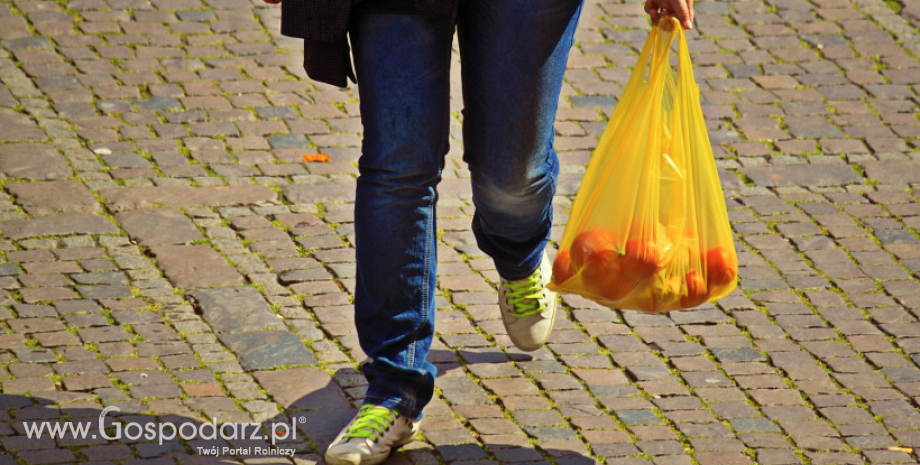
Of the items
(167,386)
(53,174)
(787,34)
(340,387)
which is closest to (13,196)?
(53,174)

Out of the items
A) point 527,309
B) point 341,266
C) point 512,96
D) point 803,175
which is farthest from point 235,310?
point 803,175

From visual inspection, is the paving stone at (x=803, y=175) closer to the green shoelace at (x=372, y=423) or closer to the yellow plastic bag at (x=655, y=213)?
the yellow plastic bag at (x=655, y=213)

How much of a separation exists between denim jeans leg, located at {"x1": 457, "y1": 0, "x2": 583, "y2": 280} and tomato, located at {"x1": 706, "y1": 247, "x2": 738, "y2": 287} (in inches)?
19.7

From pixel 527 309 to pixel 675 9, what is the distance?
101 cm

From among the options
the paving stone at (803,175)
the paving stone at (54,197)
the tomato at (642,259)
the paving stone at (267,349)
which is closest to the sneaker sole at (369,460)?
the paving stone at (267,349)

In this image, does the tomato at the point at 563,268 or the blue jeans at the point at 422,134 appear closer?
the blue jeans at the point at 422,134

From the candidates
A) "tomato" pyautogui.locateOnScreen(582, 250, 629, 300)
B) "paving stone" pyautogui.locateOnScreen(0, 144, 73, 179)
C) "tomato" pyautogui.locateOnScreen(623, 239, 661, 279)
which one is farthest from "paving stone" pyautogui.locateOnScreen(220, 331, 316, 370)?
"paving stone" pyautogui.locateOnScreen(0, 144, 73, 179)

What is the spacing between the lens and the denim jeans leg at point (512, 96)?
116 inches

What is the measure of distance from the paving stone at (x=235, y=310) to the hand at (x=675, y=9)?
4.95 ft

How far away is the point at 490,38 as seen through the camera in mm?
2975

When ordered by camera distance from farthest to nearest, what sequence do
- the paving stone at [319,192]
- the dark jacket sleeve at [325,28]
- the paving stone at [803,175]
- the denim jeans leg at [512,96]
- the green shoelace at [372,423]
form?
the paving stone at [803,175] < the paving stone at [319,192] < the green shoelace at [372,423] < the denim jeans leg at [512,96] < the dark jacket sleeve at [325,28]

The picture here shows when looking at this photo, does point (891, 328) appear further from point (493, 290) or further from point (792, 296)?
point (493, 290)

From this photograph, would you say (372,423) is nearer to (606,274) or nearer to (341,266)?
(606,274)

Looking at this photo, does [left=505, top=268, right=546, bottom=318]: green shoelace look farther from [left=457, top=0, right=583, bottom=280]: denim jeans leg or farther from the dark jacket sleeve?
the dark jacket sleeve
